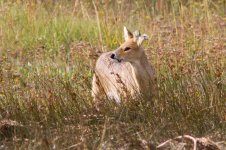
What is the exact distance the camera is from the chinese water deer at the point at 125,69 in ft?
27.5

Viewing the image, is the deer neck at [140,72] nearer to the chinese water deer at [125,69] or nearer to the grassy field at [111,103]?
the chinese water deer at [125,69]

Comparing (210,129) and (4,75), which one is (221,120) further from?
(4,75)

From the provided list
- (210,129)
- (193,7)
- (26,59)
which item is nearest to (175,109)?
(210,129)

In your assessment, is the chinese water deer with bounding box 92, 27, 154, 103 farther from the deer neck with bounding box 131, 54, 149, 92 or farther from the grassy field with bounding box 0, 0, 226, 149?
the grassy field with bounding box 0, 0, 226, 149

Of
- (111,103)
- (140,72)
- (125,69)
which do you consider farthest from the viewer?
(125,69)

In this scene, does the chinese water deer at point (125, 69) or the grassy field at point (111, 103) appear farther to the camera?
the chinese water deer at point (125, 69)

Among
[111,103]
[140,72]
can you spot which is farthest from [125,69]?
[111,103]

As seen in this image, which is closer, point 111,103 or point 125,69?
point 111,103

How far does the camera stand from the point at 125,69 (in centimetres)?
877

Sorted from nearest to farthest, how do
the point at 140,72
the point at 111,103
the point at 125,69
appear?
the point at 111,103
the point at 140,72
the point at 125,69

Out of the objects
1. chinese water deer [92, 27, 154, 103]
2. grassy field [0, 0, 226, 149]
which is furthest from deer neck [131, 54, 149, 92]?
grassy field [0, 0, 226, 149]

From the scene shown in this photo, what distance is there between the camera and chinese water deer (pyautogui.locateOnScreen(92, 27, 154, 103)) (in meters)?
8.37

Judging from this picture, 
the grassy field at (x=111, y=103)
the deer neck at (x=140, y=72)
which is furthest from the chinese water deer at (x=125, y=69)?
the grassy field at (x=111, y=103)

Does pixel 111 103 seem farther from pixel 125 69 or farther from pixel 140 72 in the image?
pixel 125 69
